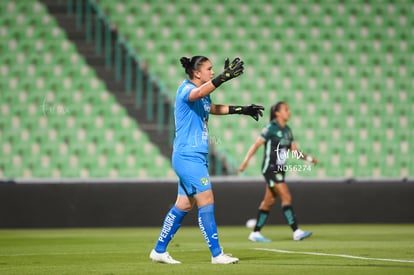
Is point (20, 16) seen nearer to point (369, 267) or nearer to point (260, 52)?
point (260, 52)

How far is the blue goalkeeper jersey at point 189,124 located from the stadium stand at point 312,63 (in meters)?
11.1

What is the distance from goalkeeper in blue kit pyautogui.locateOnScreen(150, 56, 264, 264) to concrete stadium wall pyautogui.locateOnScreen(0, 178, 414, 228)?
9.12m

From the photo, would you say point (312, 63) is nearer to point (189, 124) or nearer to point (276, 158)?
point (276, 158)

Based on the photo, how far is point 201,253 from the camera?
978 cm

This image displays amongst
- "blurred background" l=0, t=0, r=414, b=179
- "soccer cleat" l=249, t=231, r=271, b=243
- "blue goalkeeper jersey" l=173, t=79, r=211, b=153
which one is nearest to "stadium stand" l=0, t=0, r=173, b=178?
"blurred background" l=0, t=0, r=414, b=179

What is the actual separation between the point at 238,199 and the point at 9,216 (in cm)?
468

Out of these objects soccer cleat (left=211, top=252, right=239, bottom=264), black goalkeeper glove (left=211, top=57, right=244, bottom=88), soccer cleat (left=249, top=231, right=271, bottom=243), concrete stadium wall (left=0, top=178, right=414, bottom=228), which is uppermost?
black goalkeeper glove (left=211, top=57, right=244, bottom=88)

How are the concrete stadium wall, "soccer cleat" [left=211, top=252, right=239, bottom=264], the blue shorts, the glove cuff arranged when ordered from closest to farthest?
1. the glove cuff
2. "soccer cleat" [left=211, top=252, right=239, bottom=264]
3. the blue shorts
4. the concrete stadium wall

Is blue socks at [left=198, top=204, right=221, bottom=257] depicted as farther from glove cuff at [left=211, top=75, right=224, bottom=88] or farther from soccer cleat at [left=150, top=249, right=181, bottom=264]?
glove cuff at [left=211, top=75, right=224, bottom=88]

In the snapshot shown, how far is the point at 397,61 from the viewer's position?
21.4 metres

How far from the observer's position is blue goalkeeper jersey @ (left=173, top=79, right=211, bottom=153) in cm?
802

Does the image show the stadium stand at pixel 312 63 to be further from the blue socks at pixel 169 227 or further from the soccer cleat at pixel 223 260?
the soccer cleat at pixel 223 260

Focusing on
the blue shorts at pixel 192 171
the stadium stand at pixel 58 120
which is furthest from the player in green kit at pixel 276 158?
the stadium stand at pixel 58 120

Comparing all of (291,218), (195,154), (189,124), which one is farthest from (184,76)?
(195,154)
